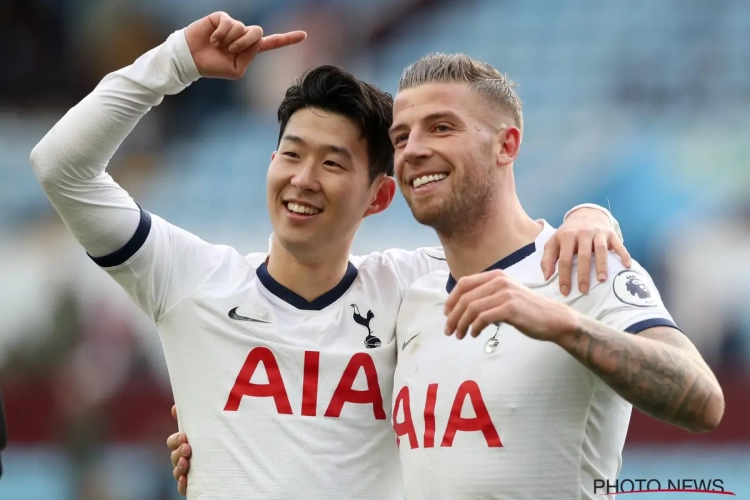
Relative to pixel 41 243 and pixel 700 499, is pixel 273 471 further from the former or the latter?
pixel 41 243

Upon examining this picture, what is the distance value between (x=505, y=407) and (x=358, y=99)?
1239 millimetres

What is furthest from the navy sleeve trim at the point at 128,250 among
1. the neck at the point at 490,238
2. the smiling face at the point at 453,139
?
the neck at the point at 490,238

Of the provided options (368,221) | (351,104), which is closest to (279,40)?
(351,104)

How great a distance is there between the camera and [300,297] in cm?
338

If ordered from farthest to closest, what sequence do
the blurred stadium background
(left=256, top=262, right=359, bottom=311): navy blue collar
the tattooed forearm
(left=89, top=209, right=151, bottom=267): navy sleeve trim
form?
the blurred stadium background
(left=256, top=262, right=359, bottom=311): navy blue collar
(left=89, top=209, right=151, bottom=267): navy sleeve trim
the tattooed forearm

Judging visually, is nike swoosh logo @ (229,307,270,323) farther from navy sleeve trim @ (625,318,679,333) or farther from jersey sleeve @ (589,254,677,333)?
navy sleeve trim @ (625,318,679,333)

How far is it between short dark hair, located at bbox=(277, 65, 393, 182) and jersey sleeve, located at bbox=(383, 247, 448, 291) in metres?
0.30

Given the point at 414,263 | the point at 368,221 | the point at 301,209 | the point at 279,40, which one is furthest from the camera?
the point at 368,221

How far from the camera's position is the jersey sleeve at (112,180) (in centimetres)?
304

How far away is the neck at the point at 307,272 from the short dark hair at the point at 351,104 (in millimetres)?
342

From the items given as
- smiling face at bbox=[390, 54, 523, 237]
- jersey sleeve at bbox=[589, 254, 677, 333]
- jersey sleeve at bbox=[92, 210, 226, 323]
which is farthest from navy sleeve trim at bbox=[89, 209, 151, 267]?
jersey sleeve at bbox=[589, 254, 677, 333]

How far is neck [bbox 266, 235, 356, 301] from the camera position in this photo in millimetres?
3412

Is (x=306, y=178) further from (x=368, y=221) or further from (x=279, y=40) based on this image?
(x=368, y=221)

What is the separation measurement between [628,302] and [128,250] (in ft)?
4.98
